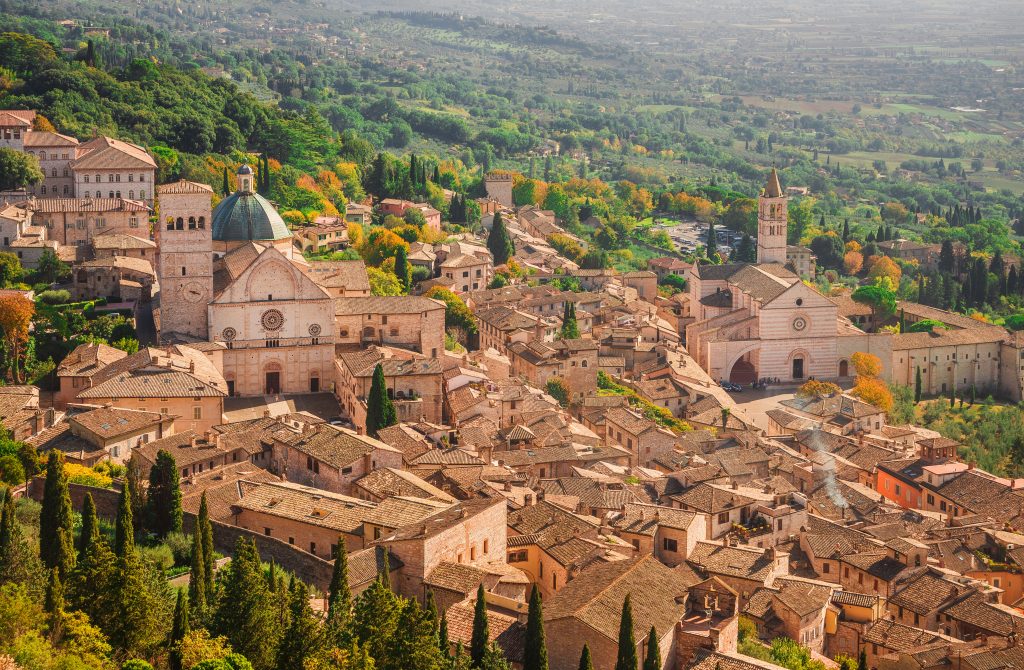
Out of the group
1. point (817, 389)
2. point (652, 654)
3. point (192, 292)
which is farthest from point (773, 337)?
point (652, 654)

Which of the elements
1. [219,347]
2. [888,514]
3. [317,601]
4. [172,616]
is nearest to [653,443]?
[888,514]

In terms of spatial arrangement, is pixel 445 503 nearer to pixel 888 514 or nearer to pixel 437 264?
pixel 888 514

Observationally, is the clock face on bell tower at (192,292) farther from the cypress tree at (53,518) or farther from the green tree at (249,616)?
the green tree at (249,616)

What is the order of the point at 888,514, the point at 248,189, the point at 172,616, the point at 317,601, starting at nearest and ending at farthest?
the point at 172,616
the point at 317,601
the point at 888,514
the point at 248,189

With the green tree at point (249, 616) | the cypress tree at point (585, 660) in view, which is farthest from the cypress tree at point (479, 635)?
the green tree at point (249, 616)

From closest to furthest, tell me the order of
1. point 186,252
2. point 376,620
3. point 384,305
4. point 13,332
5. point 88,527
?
point 376,620, point 88,527, point 13,332, point 186,252, point 384,305

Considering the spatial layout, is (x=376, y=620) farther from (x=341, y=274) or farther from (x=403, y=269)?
(x=403, y=269)
